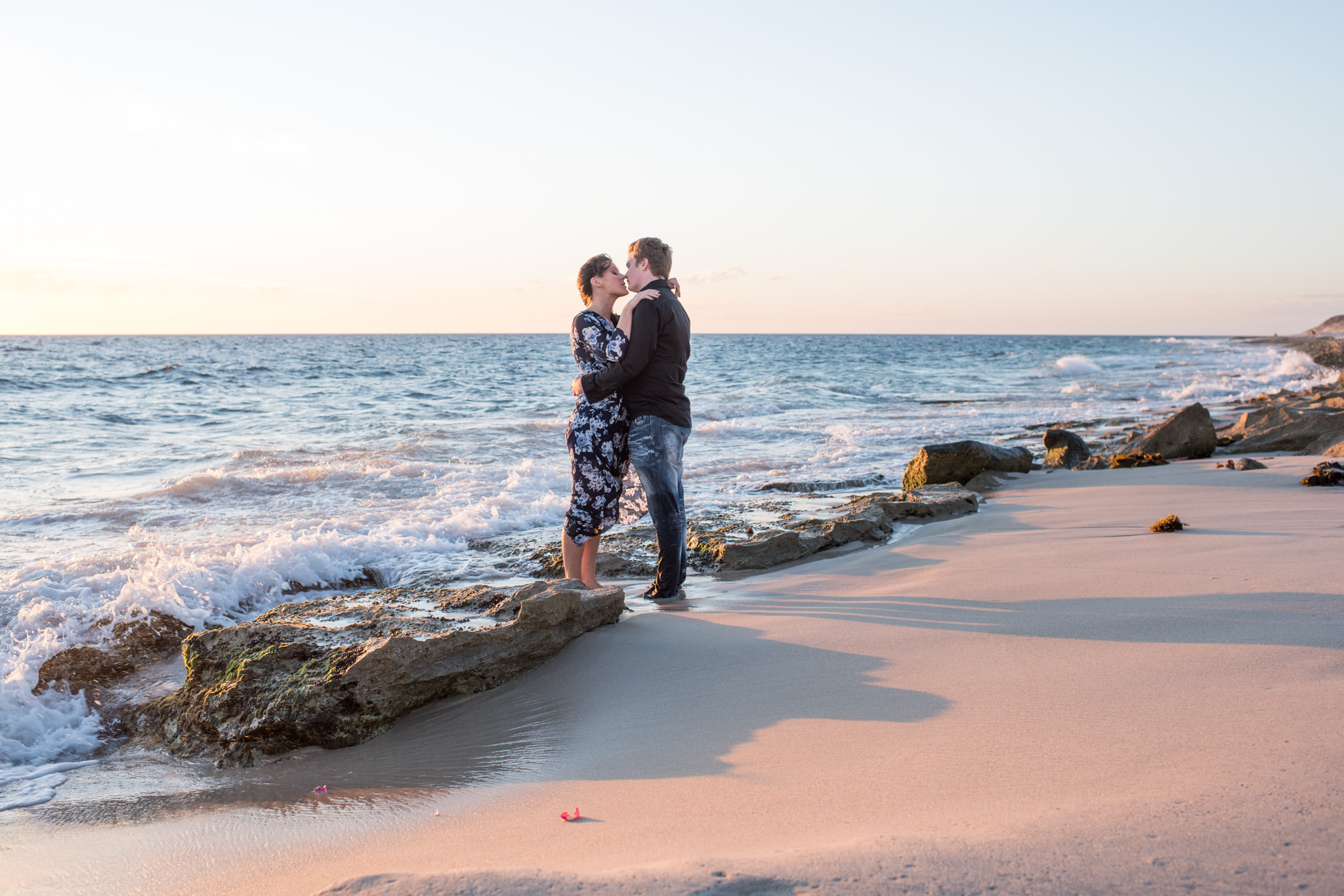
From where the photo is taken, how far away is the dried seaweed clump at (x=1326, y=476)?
652 cm

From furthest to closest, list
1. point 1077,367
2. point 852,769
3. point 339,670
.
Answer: point 1077,367, point 339,670, point 852,769

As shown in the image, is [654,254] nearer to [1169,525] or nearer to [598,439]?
[598,439]

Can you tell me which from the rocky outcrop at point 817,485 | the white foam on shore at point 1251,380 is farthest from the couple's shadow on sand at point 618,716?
the white foam on shore at point 1251,380

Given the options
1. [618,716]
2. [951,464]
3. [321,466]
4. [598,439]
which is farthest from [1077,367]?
[618,716]

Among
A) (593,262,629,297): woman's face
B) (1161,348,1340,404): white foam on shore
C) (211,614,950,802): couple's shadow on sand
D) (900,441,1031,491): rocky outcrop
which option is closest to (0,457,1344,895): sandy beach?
(211,614,950,802): couple's shadow on sand

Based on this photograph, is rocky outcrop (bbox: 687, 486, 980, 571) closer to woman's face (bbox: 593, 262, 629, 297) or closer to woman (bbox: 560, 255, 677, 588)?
woman (bbox: 560, 255, 677, 588)

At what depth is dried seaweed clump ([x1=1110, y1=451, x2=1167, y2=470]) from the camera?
8.91 m

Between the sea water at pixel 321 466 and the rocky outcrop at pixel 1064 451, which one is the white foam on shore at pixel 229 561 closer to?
the sea water at pixel 321 466

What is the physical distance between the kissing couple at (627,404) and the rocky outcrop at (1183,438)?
7.05 meters

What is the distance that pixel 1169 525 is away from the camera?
204 inches

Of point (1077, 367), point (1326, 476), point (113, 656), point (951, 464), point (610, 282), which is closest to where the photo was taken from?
point (113, 656)

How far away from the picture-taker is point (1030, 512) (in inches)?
258

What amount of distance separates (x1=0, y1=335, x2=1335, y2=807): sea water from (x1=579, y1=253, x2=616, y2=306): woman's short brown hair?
235cm

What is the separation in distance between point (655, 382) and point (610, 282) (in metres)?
0.57
